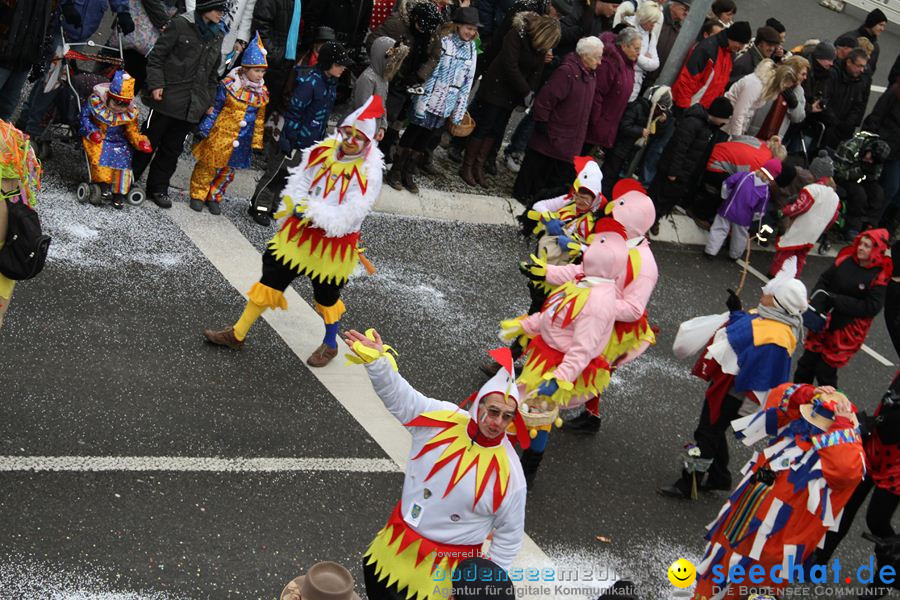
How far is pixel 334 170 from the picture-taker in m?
7.27

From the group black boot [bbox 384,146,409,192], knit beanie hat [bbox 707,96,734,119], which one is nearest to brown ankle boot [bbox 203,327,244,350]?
black boot [bbox 384,146,409,192]

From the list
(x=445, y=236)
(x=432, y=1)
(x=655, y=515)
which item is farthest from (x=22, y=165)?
(x=432, y=1)

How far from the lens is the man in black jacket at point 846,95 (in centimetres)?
1375

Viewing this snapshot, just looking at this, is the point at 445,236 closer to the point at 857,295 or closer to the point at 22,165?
the point at 857,295

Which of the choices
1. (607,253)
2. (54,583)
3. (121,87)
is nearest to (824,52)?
(607,253)

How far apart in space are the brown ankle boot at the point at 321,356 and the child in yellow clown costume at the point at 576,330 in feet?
4.65

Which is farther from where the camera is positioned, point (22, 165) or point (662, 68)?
point (662, 68)

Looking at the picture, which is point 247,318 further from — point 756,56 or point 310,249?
point 756,56

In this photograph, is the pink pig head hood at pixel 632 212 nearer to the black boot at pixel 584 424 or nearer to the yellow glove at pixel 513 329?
the yellow glove at pixel 513 329

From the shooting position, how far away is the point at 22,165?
18.1 feet

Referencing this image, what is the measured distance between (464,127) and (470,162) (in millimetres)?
493

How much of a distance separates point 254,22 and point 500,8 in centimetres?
355

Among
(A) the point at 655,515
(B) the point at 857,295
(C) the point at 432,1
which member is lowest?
(A) the point at 655,515

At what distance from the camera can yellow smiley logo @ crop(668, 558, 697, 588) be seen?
6520 millimetres
